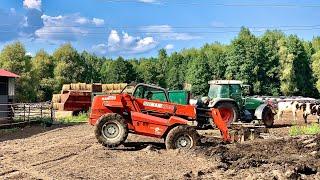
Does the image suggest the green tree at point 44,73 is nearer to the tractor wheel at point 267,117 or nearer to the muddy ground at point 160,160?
the tractor wheel at point 267,117

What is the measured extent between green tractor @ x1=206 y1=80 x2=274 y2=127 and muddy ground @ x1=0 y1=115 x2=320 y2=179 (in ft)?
17.8

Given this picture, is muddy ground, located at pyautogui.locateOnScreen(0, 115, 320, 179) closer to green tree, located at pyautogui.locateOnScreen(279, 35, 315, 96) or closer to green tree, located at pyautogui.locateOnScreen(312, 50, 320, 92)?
green tree, located at pyautogui.locateOnScreen(279, 35, 315, 96)

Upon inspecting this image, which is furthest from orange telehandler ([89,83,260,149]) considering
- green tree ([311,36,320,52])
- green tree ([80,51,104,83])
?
green tree ([311,36,320,52])

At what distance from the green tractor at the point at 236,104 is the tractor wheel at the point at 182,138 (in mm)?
7955

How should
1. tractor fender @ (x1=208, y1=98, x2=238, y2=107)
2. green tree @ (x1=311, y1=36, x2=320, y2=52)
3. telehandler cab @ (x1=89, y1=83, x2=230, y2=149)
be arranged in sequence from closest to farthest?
telehandler cab @ (x1=89, y1=83, x2=230, y2=149) → tractor fender @ (x1=208, y1=98, x2=238, y2=107) → green tree @ (x1=311, y1=36, x2=320, y2=52)

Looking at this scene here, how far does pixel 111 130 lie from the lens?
1716cm

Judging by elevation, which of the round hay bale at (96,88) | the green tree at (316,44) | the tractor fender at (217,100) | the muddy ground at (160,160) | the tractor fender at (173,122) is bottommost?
the muddy ground at (160,160)

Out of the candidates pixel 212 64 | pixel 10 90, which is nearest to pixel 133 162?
pixel 10 90

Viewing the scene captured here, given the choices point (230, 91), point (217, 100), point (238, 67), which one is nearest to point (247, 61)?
point (238, 67)

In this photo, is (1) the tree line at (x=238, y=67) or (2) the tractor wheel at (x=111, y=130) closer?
(2) the tractor wheel at (x=111, y=130)

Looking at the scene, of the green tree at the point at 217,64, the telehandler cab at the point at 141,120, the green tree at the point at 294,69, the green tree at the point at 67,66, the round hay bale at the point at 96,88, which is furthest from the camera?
the green tree at the point at 217,64

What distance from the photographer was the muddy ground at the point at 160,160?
12.2 metres

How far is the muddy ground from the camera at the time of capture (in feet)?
40.1

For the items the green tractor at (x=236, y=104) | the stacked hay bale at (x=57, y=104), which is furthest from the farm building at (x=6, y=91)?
the green tractor at (x=236, y=104)
